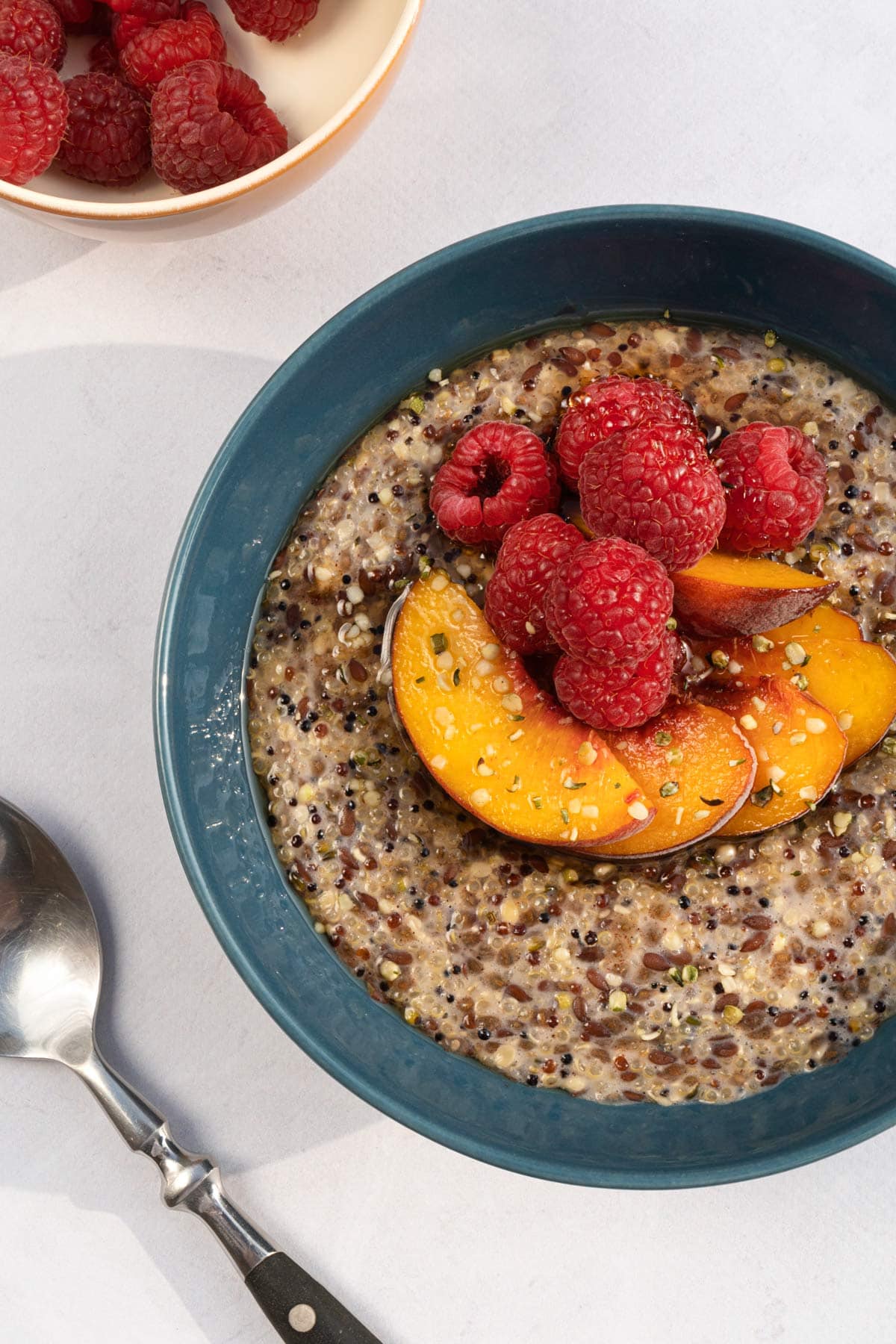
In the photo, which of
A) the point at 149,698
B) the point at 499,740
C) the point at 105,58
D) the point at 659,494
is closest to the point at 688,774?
the point at 499,740

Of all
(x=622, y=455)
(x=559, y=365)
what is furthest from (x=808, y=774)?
(x=559, y=365)

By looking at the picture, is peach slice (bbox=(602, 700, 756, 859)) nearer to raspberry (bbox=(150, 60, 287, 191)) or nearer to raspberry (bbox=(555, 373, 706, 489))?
raspberry (bbox=(555, 373, 706, 489))

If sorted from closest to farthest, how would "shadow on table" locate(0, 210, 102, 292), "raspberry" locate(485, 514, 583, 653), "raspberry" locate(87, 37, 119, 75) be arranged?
"raspberry" locate(485, 514, 583, 653) < "raspberry" locate(87, 37, 119, 75) < "shadow on table" locate(0, 210, 102, 292)

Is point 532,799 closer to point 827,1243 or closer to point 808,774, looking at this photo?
point 808,774

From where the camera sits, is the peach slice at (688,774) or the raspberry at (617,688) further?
the peach slice at (688,774)

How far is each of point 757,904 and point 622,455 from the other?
63cm

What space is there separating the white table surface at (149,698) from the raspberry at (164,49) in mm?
223

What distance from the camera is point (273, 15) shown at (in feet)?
4.66

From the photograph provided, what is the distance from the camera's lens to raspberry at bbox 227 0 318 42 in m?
1.42

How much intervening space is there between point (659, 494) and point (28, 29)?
1001 millimetres

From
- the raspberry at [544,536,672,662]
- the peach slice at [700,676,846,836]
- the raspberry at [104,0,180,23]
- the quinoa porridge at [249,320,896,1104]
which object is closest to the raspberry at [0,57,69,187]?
the raspberry at [104,0,180,23]

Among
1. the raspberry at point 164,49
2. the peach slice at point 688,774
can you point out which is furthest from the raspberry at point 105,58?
the peach slice at point 688,774

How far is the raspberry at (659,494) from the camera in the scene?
117 centimetres

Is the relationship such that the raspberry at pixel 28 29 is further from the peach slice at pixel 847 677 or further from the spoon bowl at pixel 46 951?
the peach slice at pixel 847 677
